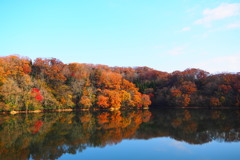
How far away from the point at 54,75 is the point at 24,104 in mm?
9608

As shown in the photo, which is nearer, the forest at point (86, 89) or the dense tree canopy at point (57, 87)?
the dense tree canopy at point (57, 87)

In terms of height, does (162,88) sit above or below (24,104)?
above

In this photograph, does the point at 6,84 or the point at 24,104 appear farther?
the point at 24,104

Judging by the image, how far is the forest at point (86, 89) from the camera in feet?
117

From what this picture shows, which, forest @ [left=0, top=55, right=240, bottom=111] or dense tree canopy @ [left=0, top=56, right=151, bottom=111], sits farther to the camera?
forest @ [left=0, top=55, right=240, bottom=111]

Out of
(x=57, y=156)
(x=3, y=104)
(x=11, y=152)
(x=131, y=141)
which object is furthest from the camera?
(x=3, y=104)

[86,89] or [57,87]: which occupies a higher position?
[57,87]

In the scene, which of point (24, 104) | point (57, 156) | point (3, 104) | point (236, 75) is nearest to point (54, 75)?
point (24, 104)

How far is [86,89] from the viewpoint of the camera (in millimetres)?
44469

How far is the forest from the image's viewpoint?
3581 cm

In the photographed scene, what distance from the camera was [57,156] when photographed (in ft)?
33.3

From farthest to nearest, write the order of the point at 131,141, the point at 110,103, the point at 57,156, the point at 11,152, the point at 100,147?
the point at 110,103 → the point at 131,141 → the point at 100,147 → the point at 11,152 → the point at 57,156

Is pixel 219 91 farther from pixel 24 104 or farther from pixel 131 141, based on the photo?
pixel 24 104

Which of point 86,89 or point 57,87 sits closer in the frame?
point 57,87
